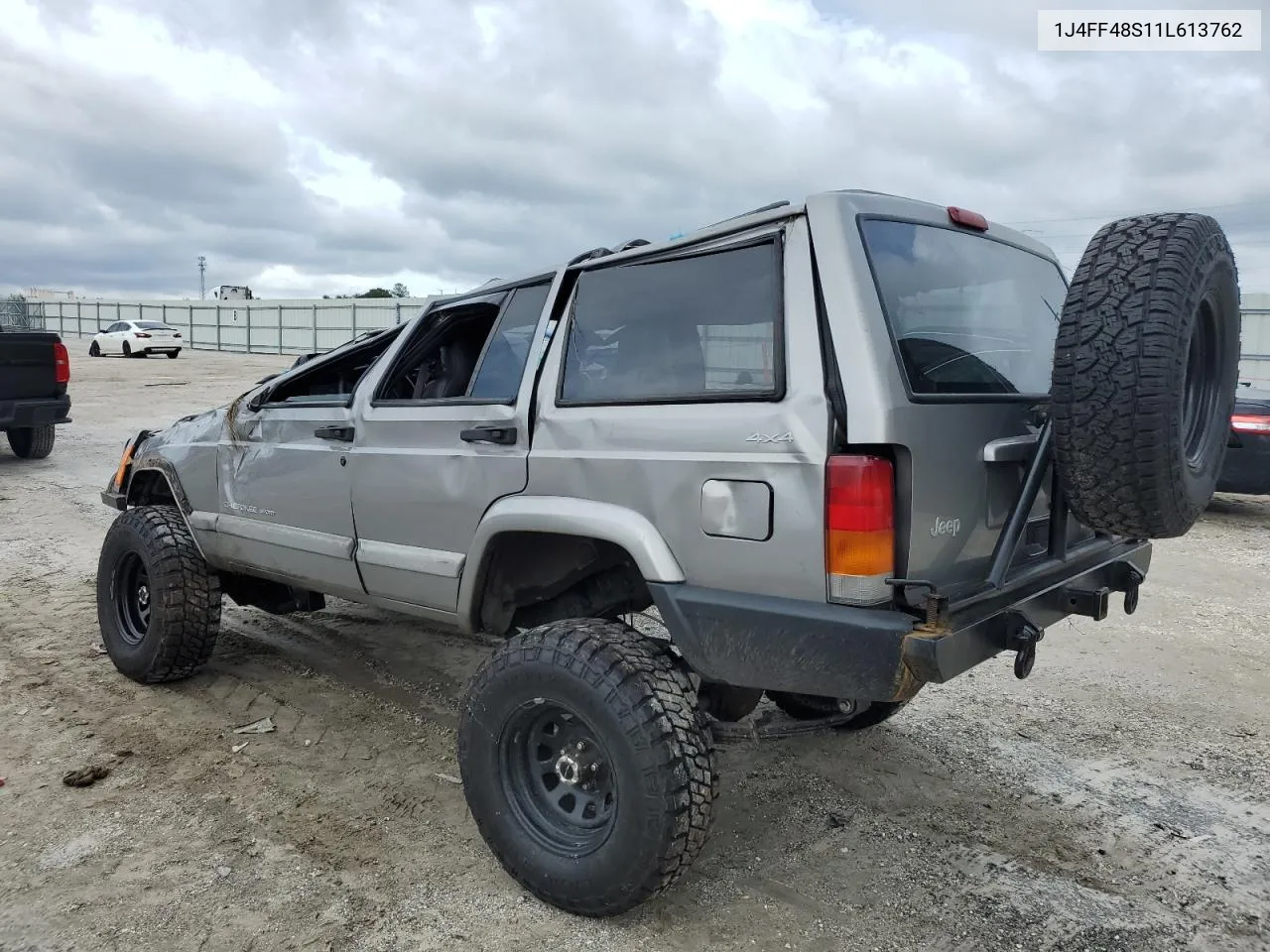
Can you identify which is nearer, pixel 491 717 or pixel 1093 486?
pixel 1093 486

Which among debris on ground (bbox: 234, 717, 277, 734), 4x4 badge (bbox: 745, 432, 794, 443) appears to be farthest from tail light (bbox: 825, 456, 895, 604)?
debris on ground (bbox: 234, 717, 277, 734)

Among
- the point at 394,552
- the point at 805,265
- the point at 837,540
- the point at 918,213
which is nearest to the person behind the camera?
the point at 837,540

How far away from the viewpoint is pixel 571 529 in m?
2.75

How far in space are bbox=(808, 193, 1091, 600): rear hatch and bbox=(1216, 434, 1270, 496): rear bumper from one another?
5991 mm

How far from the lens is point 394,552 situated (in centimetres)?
340

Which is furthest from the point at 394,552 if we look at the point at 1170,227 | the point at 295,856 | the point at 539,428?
the point at 1170,227

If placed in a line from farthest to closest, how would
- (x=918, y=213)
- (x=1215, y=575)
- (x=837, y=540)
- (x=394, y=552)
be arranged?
(x=1215, y=575) < (x=394, y=552) < (x=918, y=213) < (x=837, y=540)

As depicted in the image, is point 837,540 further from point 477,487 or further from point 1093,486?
point 477,487

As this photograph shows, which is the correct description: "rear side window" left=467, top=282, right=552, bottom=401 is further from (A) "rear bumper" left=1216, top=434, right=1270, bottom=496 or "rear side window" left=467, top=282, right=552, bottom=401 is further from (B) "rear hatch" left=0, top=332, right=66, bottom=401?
(B) "rear hatch" left=0, top=332, right=66, bottom=401

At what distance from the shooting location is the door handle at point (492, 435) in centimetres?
301

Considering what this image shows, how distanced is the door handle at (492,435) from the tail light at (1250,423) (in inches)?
283

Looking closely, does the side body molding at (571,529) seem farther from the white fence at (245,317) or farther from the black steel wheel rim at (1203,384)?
the white fence at (245,317)

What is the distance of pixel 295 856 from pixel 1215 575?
6290 mm

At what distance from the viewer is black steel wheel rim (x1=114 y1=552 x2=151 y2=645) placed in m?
4.59
